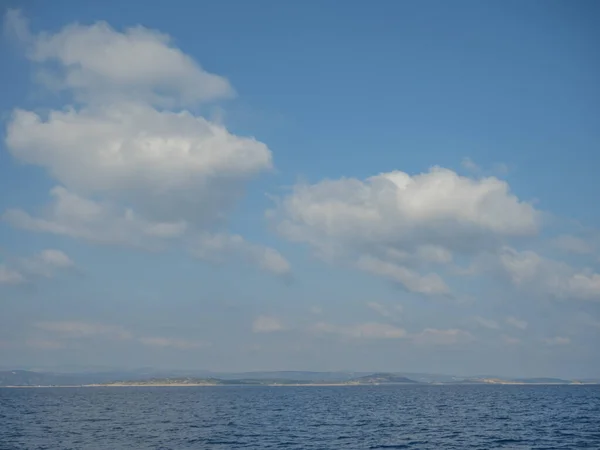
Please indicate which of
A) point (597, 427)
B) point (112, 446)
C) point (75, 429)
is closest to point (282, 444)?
point (112, 446)

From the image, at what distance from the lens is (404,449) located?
66250 millimetres

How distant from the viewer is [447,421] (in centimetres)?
10262

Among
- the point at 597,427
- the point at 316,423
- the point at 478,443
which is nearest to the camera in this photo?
the point at 478,443

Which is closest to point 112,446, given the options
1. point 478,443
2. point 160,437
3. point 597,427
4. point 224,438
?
point 160,437

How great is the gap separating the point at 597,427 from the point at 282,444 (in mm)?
54098

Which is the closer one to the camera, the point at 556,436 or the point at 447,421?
the point at 556,436

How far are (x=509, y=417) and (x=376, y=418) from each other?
27.1 m

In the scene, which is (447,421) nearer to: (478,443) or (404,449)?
(478,443)

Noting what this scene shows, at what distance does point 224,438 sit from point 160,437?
9.47 metres

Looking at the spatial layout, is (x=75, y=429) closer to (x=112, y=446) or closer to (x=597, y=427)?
(x=112, y=446)

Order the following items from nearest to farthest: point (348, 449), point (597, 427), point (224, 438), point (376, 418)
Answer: point (348, 449)
point (224, 438)
point (597, 427)
point (376, 418)

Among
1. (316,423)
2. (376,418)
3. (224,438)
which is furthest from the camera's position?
(376,418)

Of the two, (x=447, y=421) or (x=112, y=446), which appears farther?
(x=447, y=421)

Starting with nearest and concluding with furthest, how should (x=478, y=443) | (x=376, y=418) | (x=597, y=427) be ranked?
1. (x=478, y=443)
2. (x=597, y=427)
3. (x=376, y=418)
